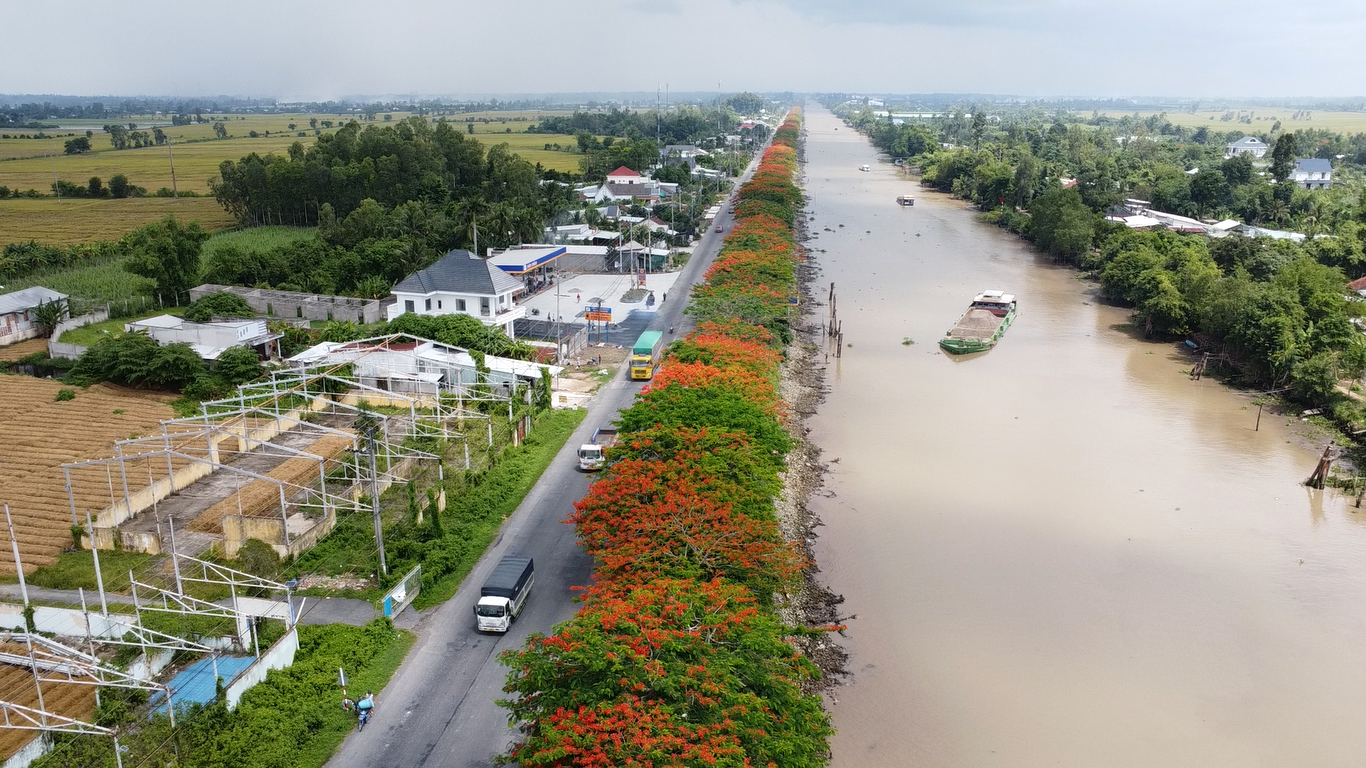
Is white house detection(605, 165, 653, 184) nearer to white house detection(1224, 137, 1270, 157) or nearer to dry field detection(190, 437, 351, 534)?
dry field detection(190, 437, 351, 534)

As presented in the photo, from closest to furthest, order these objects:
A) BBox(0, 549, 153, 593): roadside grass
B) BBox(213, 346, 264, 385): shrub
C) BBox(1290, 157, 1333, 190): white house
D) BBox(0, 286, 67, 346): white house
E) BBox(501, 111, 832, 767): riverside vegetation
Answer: BBox(501, 111, 832, 767): riverside vegetation
BBox(0, 549, 153, 593): roadside grass
BBox(213, 346, 264, 385): shrub
BBox(0, 286, 67, 346): white house
BBox(1290, 157, 1333, 190): white house

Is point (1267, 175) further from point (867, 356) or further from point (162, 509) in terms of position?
point (162, 509)

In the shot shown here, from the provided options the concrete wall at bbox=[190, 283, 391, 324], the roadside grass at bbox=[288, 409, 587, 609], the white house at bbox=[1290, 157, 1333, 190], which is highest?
the white house at bbox=[1290, 157, 1333, 190]

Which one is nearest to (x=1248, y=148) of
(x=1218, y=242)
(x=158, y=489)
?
(x=1218, y=242)

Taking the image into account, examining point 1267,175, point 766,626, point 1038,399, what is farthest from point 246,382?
point 1267,175

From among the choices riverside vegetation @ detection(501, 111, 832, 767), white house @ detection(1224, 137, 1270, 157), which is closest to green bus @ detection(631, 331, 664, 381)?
riverside vegetation @ detection(501, 111, 832, 767)

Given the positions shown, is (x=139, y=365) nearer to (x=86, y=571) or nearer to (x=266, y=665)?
(x=86, y=571)
